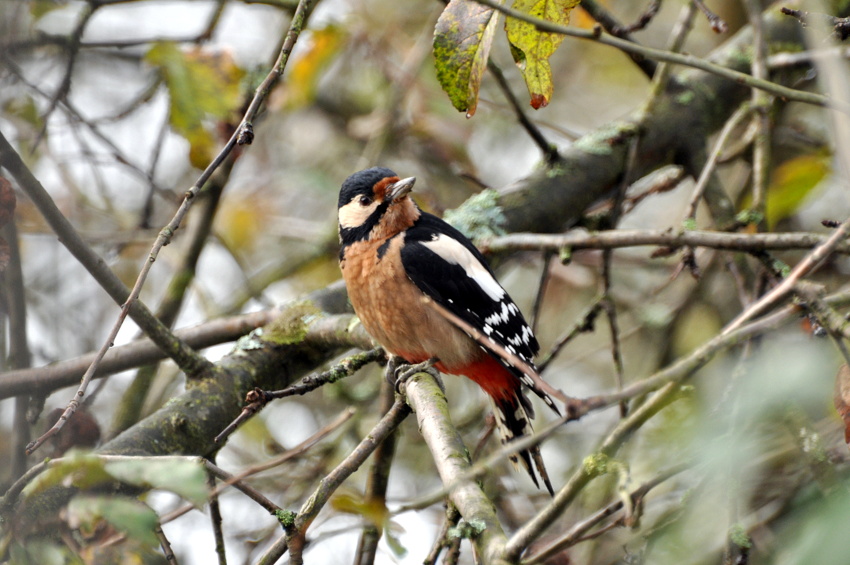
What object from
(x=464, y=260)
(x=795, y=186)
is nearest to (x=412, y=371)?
(x=464, y=260)

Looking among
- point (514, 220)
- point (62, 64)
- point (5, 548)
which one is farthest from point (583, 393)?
point (5, 548)

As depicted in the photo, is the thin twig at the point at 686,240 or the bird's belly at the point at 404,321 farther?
the bird's belly at the point at 404,321

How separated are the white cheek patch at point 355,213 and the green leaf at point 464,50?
Result: 4.74ft

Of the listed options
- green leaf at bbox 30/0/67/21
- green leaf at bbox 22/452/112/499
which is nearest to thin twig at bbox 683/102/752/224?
green leaf at bbox 22/452/112/499

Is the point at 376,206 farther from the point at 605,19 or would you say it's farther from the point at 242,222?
the point at 242,222

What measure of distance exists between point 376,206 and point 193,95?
110 cm

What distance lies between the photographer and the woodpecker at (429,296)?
328 centimetres

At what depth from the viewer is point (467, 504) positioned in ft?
5.96

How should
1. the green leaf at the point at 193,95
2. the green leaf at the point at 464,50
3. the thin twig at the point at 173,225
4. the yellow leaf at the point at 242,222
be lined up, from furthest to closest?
1. the yellow leaf at the point at 242,222
2. the green leaf at the point at 193,95
3. the green leaf at the point at 464,50
4. the thin twig at the point at 173,225

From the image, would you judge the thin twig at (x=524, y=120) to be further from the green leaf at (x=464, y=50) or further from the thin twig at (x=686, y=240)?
the green leaf at (x=464, y=50)

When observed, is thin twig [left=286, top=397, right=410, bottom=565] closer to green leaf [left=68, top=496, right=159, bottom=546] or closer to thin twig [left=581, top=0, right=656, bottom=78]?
green leaf [left=68, top=496, right=159, bottom=546]

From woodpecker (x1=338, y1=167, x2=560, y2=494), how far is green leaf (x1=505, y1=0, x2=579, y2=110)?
1.21m

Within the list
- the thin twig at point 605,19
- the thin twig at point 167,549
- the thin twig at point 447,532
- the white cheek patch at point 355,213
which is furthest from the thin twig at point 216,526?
the thin twig at point 605,19

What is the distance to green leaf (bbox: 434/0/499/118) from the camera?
2.25 metres
